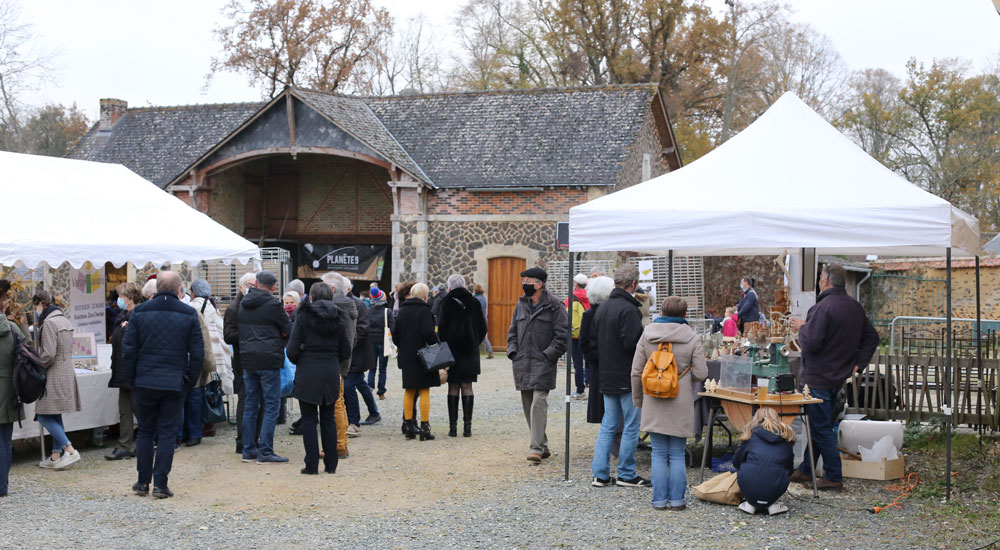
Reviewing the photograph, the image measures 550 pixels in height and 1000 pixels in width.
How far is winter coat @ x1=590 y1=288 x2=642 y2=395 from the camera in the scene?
6930mm

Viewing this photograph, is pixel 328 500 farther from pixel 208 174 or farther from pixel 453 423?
pixel 208 174

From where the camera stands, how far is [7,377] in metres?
6.91

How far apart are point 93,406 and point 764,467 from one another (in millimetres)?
5985

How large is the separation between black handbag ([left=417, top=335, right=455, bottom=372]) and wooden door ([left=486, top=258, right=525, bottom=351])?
11.4 meters

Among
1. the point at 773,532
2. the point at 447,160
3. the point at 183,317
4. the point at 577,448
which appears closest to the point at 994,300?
the point at 447,160

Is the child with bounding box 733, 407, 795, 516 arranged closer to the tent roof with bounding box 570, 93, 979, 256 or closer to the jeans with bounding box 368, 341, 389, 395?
the tent roof with bounding box 570, 93, 979, 256

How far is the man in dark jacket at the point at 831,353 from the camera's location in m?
6.92

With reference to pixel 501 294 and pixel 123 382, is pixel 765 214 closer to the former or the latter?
pixel 123 382

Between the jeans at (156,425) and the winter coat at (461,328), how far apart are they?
2.87m

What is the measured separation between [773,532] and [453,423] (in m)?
4.21

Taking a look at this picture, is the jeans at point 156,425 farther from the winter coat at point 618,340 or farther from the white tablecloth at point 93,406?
the winter coat at point 618,340

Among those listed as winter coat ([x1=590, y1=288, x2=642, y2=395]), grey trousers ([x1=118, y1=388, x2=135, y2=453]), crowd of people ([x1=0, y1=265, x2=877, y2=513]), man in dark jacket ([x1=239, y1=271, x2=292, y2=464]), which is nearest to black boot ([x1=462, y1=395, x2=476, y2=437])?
crowd of people ([x1=0, y1=265, x2=877, y2=513])

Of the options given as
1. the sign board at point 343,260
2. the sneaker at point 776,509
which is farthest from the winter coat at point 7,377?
the sign board at point 343,260

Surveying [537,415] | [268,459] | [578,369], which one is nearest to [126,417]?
[268,459]
